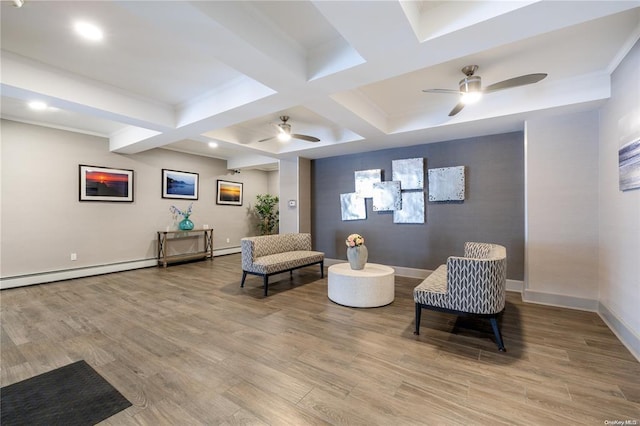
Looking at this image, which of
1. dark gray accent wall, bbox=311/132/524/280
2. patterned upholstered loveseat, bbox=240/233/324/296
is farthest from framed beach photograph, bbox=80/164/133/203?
dark gray accent wall, bbox=311/132/524/280

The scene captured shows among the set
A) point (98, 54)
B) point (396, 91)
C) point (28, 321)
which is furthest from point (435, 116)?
point (28, 321)

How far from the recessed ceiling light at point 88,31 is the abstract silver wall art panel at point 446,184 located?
15.7 ft

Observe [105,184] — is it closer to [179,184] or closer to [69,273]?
[179,184]

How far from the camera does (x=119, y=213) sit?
18.6ft

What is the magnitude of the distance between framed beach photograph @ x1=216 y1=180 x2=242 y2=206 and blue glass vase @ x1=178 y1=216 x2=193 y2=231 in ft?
3.89

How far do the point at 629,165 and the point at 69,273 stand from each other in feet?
26.6

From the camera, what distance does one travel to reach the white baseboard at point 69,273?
440cm

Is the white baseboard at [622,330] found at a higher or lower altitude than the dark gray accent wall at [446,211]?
lower

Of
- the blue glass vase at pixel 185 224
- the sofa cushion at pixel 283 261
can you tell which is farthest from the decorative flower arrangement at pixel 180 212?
the sofa cushion at pixel 283 261

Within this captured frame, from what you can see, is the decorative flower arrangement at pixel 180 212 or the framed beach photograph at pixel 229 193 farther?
the framed beach photograph at pixel 229 193

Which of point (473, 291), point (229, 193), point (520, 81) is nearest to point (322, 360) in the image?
point (473, 291)

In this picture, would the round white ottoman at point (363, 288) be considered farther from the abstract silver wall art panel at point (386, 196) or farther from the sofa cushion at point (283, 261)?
the abstract silver wall art panel at point (386, 196)

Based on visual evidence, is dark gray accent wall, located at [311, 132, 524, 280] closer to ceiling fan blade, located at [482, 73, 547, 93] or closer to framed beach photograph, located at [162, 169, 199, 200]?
ceiling fan blade, located at [482, 73, 547, 93]

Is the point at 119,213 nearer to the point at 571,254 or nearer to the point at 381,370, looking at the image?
the point at 381,370
